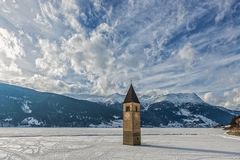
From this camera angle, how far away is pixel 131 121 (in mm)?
62875

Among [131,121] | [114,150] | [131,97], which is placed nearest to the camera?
[114,150]

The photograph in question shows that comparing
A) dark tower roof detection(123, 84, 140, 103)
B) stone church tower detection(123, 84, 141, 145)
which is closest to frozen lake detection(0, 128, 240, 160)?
stone church tower detection(123, 84, 141, 145)

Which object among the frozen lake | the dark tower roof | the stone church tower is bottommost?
the frozen lake

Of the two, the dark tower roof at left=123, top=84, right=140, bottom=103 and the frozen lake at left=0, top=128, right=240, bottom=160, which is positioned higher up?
the dark tower roof at left=123, top=84, right=140, bottom=103

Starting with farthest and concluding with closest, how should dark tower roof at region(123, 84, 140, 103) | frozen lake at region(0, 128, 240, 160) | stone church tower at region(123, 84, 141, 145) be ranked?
1. dark tower roof at region(123, 84, 140, 103)
2. stone church tower at region(123, 84, 141, 145)
3. frozen lake at region(0, 128, 240, 160)

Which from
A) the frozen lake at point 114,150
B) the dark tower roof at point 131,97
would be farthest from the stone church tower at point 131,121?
the frozen lake at point 114,150

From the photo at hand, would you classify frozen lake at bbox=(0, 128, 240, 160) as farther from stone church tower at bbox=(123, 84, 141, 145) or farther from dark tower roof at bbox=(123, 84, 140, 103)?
dark tower roof at bbox=(123, 84, 140, 103)

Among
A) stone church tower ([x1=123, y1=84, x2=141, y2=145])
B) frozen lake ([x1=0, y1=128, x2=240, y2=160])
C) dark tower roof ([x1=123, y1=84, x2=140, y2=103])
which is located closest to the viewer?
frozen lake ([x1=0, y1=128, x2=240, y2=160])

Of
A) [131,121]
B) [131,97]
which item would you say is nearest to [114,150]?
[131,121]

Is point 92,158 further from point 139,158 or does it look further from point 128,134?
point 128,134

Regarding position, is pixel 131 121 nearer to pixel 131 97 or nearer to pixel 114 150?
pixel 131 97

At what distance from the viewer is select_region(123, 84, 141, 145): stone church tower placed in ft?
202

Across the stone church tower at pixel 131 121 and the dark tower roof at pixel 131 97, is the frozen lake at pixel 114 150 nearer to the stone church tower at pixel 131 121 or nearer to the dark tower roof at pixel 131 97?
the stone church tower at pixel 131 121

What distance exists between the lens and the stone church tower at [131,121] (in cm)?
6166
